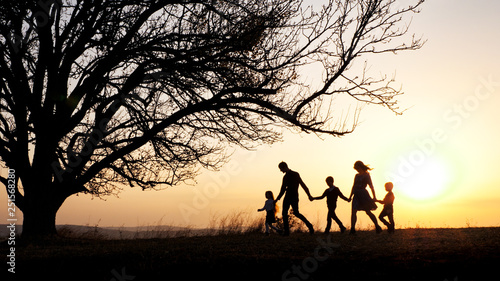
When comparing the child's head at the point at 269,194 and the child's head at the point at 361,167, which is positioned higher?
the child's head at the point at 361,167

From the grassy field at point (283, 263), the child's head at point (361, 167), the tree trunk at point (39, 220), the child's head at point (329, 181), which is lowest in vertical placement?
the grassy field at point (283, 263)

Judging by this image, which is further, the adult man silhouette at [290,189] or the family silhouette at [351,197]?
the adult man silhouette at [290,189]

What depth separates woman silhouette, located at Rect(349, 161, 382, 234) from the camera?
12.5 meters

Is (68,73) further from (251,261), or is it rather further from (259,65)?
(251,261)

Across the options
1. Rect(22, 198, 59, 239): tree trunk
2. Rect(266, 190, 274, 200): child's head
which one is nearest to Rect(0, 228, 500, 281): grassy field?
Rect(22, 198, 59, 239): tree trunk

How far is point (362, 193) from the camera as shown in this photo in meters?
12.6

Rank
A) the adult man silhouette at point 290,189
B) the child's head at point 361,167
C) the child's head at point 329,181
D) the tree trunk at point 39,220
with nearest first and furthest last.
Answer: the child's head at point 361,167 < the adult man silhouette at point 290,189 < the child's head at point 329,181 < the tree trunk at point 39,220

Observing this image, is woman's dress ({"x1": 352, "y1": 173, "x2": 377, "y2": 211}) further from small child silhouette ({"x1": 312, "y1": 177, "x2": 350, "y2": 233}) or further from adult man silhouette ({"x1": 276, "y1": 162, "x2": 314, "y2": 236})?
adult man silhouette ({"x1": 276, "y1": 162, "x2": 314, "y2": 236})

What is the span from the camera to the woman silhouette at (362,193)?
40.9 feet

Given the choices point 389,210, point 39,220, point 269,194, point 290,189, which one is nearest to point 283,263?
point 290,189

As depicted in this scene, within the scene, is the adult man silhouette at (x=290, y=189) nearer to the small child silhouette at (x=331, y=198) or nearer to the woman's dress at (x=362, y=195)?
the small child silhouette at (x=331, y=198)

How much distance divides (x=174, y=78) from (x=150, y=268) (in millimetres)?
7192

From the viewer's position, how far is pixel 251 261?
24.6 ft

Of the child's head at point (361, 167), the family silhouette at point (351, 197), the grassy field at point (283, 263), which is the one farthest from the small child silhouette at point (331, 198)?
the grassy field at point (283, 263)
